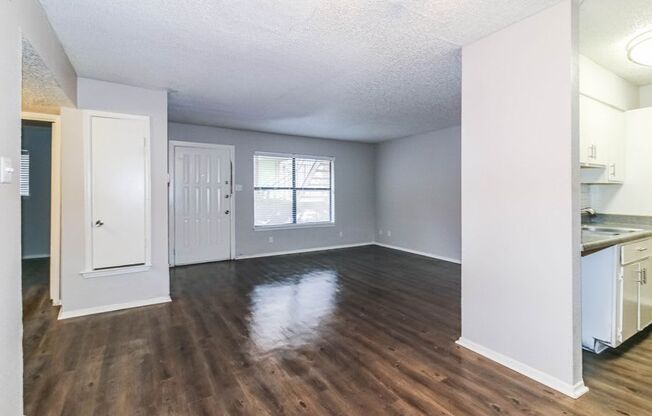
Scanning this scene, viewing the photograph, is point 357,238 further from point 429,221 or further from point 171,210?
point 171,210

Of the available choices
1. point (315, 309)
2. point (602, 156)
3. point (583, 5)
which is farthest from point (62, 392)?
point (602, 156)

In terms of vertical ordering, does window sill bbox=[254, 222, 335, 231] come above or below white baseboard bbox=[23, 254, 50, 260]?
above

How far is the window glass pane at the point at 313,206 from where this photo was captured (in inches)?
268

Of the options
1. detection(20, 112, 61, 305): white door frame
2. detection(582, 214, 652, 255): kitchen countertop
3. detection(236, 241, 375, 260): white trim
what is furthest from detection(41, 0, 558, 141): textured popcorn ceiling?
detection(236, 241, 375, 260): white trim

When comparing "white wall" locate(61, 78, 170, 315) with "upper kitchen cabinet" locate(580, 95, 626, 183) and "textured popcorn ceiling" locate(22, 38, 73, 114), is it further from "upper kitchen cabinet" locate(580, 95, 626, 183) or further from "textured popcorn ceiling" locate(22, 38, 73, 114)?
"upper kitchen cabinet" locate(580, 95, 626, 183)

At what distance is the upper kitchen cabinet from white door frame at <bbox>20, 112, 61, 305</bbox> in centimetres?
488

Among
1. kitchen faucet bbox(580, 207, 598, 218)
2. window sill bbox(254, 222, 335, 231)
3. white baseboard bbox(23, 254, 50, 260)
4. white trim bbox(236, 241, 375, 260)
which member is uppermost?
kitchen faucet bbox(580, 207, 598, 218)

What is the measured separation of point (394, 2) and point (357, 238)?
589 centimetres

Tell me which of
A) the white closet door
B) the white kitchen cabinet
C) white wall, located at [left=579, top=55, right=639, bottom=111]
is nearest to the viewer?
the white kitchen cabinet

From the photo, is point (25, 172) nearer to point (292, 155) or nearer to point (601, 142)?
point (292, 155)

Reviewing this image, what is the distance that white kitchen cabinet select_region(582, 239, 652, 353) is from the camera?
238 centimetres

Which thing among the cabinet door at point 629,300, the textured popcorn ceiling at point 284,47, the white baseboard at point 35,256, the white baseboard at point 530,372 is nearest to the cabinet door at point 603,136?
the cabinet door at point 629,300

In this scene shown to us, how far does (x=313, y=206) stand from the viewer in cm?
697

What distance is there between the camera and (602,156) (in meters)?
2.79
